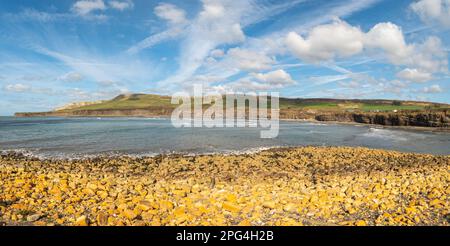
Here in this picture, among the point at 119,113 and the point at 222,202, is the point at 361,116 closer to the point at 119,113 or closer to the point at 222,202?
the point at 222,202

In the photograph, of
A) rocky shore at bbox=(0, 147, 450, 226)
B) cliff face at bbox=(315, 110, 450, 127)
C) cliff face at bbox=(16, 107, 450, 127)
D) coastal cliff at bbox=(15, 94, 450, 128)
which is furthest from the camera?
coastal cliff at bbox=(15, 94, 450, 128)

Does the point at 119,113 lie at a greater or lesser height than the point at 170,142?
greater

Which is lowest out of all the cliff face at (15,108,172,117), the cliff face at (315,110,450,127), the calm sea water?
the calm sea water

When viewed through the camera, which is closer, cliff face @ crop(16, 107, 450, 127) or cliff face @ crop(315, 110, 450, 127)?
cliff face @ crop(315, 110, 450, 127)

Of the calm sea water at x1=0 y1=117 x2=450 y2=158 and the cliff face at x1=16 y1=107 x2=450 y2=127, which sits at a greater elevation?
the cliff face at x1=16 y1=107 x2=450 y2=127

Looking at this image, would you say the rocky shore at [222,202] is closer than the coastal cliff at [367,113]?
Yes

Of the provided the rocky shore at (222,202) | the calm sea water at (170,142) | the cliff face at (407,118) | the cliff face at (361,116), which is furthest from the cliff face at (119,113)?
the rocky shore at (222,202)

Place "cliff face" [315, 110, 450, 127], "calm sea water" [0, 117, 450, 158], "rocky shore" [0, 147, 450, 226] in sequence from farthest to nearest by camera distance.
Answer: "cliff face" [315, 110, 450, 127] → "calm sea water" [0, 117, 450, 158] → "rocky shore" [0, 147, 450, 226]

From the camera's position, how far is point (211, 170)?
59.9 feet

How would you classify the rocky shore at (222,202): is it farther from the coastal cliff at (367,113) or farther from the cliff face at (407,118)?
the coastal cliff at (367,113)

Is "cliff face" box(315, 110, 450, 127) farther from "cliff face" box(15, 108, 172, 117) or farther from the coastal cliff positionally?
"cliff face" box(15, 108, 172, 117)

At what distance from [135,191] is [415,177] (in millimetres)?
13051

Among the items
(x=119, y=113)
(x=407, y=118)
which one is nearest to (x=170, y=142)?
(x=407, y=118)

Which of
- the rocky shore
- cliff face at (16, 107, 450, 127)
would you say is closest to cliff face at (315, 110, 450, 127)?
cliff face at (16, 107, 450, 127)
